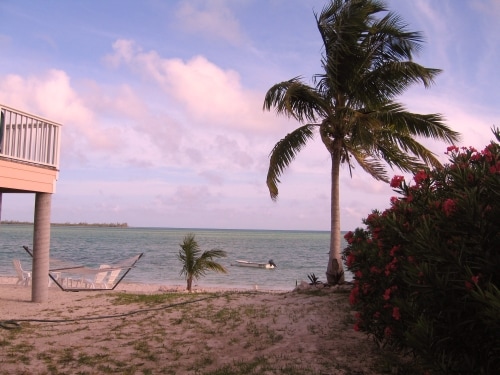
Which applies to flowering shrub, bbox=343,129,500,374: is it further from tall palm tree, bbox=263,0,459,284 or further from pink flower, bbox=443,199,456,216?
tall palm tree, bbox=263,0,459,284

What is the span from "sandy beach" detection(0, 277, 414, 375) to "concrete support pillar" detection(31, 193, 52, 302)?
1.07 feet

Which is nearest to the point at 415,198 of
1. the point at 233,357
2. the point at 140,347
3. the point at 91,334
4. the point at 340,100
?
the point at 233,357

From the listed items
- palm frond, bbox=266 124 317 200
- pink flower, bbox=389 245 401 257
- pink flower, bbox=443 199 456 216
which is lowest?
pink flower, bbox=389 245 401 257

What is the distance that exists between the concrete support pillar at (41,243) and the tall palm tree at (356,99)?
4.39 meters

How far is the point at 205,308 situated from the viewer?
8.36 metres

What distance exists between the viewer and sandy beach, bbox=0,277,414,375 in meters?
5.19

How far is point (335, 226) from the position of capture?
31.9 feet

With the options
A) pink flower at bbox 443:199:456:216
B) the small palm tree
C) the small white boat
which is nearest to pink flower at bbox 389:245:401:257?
pink flower at bbox 443:199:456:216

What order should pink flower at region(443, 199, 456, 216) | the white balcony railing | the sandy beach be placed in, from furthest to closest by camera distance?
the white balcony railing
the sandy beach
pink flower at region(443, 199, 456, 216)

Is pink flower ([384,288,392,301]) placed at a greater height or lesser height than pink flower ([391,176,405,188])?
lesser

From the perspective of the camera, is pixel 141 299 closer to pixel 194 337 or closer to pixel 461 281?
pixel 194 337

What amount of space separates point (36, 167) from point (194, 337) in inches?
185

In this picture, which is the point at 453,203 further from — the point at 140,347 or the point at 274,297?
the point at 274,297

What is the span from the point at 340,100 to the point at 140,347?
6.19m
